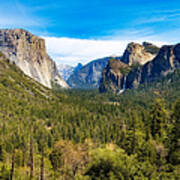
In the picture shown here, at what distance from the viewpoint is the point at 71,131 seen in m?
109

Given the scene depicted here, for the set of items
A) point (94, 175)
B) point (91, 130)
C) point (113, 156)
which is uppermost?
point (113, 156)

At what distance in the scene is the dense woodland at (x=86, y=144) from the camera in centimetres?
4194

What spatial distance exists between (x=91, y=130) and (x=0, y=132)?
151ft

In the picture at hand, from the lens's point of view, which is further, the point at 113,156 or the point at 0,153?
the point at 0,153

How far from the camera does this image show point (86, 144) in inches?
3258

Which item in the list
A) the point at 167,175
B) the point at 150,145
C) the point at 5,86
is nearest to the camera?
the point at 167,175

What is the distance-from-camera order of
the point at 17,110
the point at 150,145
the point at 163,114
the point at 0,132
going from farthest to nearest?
the point at 17,110
the point at 0,132
the point at 163,114
the point at 150,145

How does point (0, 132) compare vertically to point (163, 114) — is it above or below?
below

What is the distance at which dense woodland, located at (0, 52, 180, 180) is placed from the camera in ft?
138

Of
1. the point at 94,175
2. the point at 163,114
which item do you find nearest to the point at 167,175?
the point at 94,175

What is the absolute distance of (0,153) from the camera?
79.3m

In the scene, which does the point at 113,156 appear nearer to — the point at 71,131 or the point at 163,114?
the point at 163,114

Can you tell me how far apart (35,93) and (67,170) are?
153603 millimetres

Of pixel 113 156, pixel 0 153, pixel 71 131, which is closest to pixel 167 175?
pixel 113 156
